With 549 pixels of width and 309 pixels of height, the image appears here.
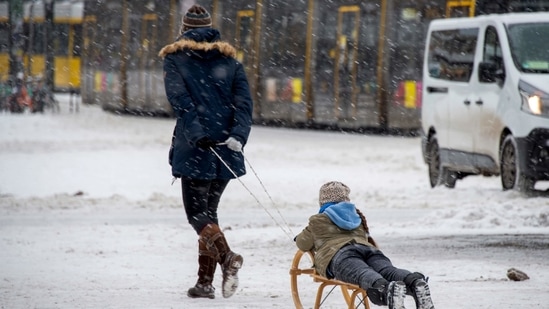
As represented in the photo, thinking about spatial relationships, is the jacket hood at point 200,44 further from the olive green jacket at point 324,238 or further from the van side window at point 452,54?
the van side window at point 452,54

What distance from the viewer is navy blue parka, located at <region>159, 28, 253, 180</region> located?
8211mm

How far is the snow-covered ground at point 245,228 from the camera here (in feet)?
27.9

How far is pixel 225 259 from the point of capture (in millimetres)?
8156

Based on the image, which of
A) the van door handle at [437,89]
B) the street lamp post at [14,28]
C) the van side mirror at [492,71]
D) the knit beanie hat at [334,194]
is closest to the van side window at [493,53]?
the van side mirror at [492,71]

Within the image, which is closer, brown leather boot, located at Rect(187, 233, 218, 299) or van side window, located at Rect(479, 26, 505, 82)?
brown leather boot, located at Rect(187, 233, 218, 299)

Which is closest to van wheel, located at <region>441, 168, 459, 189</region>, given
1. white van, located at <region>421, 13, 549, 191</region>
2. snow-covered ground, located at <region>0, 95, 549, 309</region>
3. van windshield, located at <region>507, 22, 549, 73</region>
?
white van, located at <region>421, 13, 549, 191</region>

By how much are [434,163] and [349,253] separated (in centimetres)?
1055

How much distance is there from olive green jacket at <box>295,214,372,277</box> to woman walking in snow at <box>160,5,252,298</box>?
1239 mm

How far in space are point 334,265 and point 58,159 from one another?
14.5m

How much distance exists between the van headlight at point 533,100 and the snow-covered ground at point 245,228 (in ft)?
2.88

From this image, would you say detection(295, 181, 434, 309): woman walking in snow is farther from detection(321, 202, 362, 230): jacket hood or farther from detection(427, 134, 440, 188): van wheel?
detection(427, 134, 440, 188): van wheel

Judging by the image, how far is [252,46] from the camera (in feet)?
96.5

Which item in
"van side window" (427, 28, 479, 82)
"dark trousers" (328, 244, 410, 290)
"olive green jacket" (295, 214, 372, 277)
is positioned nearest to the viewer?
"dark trousers" (328, 244, 410, 290)

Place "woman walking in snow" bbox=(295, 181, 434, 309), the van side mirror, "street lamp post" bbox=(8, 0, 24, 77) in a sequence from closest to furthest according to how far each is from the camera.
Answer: "woman walking in snow" bbox=(295, 181, 434, 309) < the van side mirror < "street lamp post" bbox=(8, 0, 24, 77)
